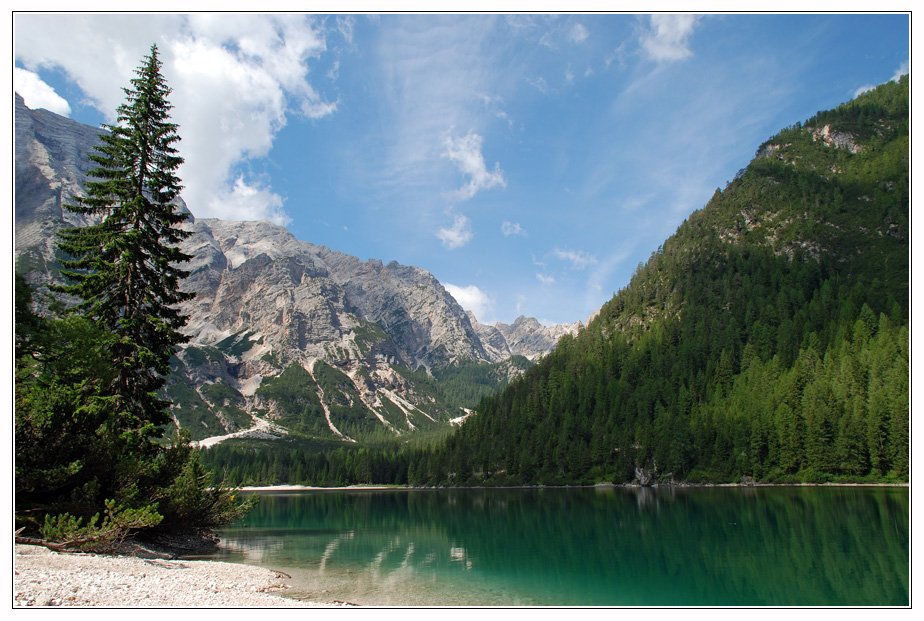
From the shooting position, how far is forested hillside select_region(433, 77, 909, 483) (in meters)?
107

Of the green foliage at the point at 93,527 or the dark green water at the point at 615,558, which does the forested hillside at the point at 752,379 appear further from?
the green foliage at the point at 93,527

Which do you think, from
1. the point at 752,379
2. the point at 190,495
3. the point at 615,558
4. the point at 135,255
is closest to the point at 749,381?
the point at 752,379

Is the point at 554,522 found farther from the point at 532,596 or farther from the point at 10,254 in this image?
the point at 10,254

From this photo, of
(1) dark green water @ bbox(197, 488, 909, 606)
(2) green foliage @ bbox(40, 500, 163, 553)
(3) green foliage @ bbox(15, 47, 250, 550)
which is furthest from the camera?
(1) dark green water @ bbox(197, 488, 909, 606)

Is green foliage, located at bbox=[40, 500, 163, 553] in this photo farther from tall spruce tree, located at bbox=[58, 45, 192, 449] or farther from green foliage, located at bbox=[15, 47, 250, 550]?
tall spruce tree, located at bbox=[58, 45, 192, 449]

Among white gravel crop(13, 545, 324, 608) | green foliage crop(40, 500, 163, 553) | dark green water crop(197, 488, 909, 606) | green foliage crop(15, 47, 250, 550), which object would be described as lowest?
dark green water crop(197, 488, 909, 606)

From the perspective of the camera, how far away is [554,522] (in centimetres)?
6084

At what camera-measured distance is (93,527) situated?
2239 centimetres

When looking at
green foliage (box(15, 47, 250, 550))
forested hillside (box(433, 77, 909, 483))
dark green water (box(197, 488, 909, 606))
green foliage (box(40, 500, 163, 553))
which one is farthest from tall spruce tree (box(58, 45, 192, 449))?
forested hillside (box(433, 77, 909, 483))

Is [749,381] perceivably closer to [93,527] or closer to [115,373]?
[115,373]

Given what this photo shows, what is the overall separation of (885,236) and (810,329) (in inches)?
2282

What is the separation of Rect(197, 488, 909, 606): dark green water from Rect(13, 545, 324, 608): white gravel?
A: 13.9 feet

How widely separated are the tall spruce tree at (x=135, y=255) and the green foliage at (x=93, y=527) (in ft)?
17.8

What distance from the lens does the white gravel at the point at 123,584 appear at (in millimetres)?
16578
